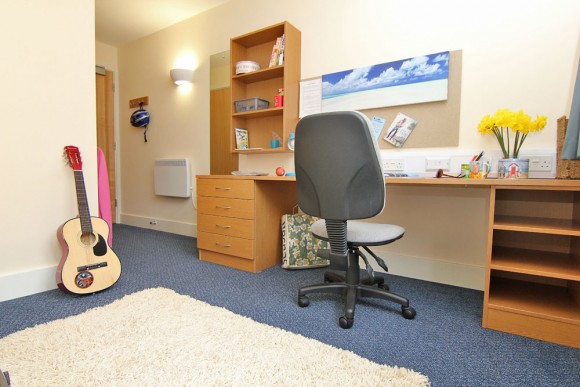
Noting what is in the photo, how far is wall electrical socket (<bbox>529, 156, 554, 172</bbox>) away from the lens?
65.9 inches

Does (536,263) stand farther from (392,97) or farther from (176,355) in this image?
(176,355)

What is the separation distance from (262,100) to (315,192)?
1439 millimetres

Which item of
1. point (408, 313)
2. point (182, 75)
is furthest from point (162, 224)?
point (408, 313)

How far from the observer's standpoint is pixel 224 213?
2.36 meters

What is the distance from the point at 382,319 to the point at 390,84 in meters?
1.52

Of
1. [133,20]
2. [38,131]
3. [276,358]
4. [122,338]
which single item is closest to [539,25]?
[276,358]

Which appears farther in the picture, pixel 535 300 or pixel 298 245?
pixel 298 245

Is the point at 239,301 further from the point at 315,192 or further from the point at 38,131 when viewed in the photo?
the point at 38,131

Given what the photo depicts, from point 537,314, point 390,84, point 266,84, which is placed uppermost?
point 266,84

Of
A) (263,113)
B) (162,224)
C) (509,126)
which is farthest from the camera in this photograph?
(162,224)

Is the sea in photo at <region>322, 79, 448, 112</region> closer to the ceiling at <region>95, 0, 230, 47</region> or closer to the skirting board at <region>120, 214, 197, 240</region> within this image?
the ceiling at <region>95, 0, 230, 47</region>

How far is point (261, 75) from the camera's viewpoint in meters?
2.63

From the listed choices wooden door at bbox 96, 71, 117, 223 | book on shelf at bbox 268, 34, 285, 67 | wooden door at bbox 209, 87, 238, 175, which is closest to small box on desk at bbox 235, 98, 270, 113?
book on shelf at bbox 268, 34, 285, 67

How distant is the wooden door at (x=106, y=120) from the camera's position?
162 inches
